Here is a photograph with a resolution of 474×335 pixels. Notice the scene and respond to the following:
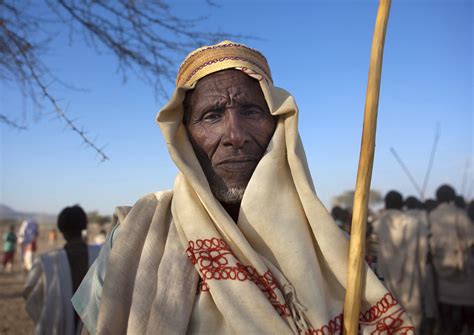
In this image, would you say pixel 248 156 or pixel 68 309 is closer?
pixel 248 156

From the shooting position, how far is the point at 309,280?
1492mm

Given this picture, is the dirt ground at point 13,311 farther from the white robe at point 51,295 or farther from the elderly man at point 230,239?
the elderly man at point 230,239

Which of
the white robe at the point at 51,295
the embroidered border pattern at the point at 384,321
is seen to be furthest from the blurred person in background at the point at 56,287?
the embroidered border pattern at the point at 384,321

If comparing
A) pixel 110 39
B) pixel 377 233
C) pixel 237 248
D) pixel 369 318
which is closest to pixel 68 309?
pixel 110 39

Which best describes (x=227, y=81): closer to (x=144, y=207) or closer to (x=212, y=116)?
(x=212, y=116)

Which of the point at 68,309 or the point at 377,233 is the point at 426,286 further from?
the point at 68,309

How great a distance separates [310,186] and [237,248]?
351mm

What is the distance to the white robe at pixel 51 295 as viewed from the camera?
12.0 ft

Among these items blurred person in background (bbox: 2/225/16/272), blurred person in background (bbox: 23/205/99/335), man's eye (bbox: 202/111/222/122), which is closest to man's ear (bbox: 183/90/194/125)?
man's eye (bbox: 202/111/222/122)

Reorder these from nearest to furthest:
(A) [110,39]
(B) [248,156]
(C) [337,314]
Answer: (C) [337,314], (B) [248,156], (A) [110,39]

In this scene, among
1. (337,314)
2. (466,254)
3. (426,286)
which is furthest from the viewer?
(426,286)

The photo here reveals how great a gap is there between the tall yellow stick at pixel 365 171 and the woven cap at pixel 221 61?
54 centimetres

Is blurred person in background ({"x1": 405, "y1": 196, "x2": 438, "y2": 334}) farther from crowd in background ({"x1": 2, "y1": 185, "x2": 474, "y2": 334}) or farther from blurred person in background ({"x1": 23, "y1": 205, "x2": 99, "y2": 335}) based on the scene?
blurred person in background ({"x1": 23, "y1": 205, "x2": 99, "y2": 335})

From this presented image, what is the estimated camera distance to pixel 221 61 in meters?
1.84
